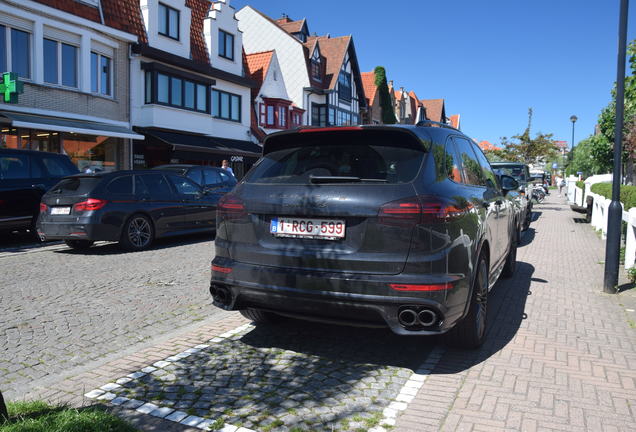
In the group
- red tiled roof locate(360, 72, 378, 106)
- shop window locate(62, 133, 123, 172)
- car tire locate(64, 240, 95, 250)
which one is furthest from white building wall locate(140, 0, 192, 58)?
red tiled roof locate(360, 72, 378, 106)

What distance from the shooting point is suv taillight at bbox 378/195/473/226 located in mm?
3605

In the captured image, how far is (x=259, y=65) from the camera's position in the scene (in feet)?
108

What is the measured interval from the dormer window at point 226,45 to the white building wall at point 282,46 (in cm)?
1029

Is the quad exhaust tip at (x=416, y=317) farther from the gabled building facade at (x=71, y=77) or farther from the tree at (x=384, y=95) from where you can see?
the tree at (x=384, y=95)

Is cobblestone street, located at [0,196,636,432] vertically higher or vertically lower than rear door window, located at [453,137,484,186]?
lower

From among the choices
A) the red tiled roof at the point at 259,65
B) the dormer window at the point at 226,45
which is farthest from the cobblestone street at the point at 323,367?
the red tiled roof at the point at 259,65

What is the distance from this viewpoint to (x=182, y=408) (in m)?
3.35

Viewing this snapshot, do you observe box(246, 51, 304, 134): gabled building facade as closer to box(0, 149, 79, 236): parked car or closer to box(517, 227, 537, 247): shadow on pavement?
box(517, 227, 537, 247): shadow on pavement

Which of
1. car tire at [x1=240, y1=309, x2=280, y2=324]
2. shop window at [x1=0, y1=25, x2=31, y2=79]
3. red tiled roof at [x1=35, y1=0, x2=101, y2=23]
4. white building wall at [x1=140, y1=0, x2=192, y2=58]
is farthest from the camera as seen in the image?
white building wall at [x1=140, y1=0, x2=192, y2=58]

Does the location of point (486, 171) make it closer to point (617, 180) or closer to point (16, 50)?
point (617, 180)

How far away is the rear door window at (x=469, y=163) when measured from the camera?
488 cm

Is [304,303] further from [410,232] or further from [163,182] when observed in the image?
[163,182]

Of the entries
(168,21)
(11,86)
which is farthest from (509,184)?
(168,21)

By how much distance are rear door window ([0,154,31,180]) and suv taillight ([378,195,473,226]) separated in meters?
9.81
